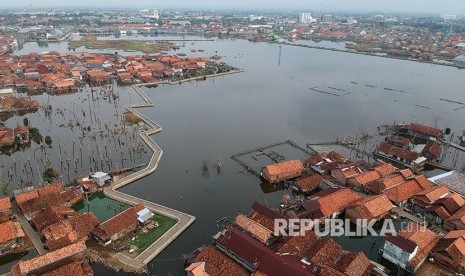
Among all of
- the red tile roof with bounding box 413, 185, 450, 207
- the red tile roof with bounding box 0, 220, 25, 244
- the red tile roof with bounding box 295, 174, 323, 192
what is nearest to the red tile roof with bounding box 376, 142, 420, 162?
the red tile roof with bounding box 413, 185, 450, 207

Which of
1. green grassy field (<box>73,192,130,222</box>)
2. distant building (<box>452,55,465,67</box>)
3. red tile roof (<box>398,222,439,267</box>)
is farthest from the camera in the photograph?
distant building (<box>452,55,465,67</box>)

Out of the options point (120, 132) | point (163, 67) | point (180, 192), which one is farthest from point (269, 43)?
point (180, 192)

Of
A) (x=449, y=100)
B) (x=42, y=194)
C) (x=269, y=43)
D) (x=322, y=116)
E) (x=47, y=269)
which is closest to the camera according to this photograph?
(x=47, y=269)

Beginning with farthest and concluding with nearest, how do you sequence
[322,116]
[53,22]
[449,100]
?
[53,22] → [449,100] → [322,116]

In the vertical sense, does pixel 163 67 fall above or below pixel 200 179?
above

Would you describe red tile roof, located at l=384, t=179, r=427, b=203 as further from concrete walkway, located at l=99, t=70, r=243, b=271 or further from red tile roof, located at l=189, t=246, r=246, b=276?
concrete walkway, located at l=99, t=70, r=243, b=271

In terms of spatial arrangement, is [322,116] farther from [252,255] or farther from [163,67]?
[163,67]

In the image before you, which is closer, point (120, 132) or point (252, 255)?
point (252, 255)

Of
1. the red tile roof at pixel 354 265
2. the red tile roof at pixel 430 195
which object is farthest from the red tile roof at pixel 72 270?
the red tile roof at pixel 430 195
